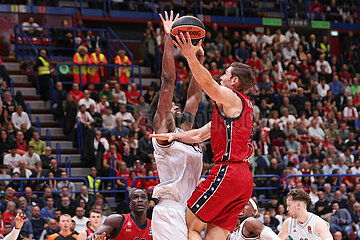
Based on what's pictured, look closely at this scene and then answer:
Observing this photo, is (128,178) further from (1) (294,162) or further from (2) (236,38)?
(2) (236,38)

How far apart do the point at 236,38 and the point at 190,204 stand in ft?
54.1

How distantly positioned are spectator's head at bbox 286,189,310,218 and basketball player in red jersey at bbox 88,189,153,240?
6.32ft

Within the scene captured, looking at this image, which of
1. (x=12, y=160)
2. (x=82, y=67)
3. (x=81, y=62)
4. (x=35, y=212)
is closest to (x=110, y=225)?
(x=35, y=212)

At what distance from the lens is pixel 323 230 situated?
7.89m

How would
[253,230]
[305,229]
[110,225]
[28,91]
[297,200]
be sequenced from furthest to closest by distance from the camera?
[28,91] < [305,229] < [297,200] < [110,225] < [253,230]

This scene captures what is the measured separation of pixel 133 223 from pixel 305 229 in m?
2.32

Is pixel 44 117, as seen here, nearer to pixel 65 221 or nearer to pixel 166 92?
pixel 65 221

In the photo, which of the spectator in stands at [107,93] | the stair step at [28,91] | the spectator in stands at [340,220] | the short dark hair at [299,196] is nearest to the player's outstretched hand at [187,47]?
the short dark hair at [299,196]

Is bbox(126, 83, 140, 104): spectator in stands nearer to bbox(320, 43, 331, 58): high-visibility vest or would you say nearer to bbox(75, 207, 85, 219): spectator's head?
bbox(75, 207, 85, 219): spectator's head

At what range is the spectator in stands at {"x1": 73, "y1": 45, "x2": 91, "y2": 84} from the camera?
17.6m

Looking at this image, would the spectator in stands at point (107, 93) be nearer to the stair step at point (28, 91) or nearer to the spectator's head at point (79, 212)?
the stair step at point (28, 91)

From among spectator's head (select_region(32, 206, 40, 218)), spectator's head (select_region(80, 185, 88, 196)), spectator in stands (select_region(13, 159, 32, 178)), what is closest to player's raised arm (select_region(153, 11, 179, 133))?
spectator's head (select_region(32, 206, 40, 218))

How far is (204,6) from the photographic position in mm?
A: 22484

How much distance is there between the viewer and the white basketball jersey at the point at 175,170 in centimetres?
584
